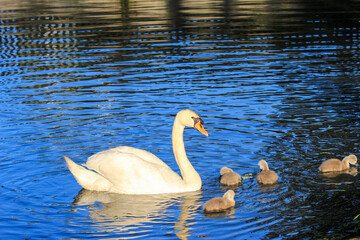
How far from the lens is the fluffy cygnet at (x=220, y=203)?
10164 millimetres

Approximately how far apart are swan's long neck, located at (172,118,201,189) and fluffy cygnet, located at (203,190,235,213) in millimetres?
1104

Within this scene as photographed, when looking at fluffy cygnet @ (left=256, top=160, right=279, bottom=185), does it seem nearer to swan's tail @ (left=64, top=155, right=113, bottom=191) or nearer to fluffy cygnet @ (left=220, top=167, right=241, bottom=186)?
fluffy cygnet @ (left=220, top=167, right=241, bottom=186)

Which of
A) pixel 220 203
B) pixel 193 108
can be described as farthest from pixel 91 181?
pixel 193 108

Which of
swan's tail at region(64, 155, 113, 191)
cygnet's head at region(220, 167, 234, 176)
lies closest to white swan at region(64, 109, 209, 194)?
swan's tail at region(64, 155, 113, 191)

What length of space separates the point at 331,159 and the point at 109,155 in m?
4.12

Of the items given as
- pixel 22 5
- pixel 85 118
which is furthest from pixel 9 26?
pixel 85 118

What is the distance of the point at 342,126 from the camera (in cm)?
1477

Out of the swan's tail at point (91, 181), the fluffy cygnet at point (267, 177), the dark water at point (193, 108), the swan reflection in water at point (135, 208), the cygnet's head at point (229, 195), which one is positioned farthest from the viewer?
the swan's tail at point (91, 181)

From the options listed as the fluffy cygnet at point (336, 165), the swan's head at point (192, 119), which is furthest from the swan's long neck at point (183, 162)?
the fluffy cygnet at point (336, 165)

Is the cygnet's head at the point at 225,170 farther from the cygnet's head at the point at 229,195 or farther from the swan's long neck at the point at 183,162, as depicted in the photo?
the cygnet's head at the point at 229,195

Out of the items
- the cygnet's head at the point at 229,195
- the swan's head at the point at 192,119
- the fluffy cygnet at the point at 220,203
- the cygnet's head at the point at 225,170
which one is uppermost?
the swan's head at the point at 192,119

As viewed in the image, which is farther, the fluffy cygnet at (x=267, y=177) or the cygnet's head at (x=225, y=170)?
the cygnet's head at (x=225, y=170)

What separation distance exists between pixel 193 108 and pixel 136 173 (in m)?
5.65

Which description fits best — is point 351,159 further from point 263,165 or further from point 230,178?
point 230,178
